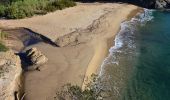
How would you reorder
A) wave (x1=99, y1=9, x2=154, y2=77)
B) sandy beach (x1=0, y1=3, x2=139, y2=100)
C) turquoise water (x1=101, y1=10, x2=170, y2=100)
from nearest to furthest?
sandy beach (x1=0, y1=3, x2=139, y2=100)
turquoise water (x1=101, y1=10, x2=170, y2=100)
wave (x1=99, y1=9, x2=154, y2=77)

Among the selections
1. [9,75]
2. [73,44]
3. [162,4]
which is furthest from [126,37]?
[9,75]

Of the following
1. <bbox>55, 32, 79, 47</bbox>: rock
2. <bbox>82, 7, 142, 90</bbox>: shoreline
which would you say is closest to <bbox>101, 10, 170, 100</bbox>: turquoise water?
<bbox>82, 7, 142, 90</bbox>: shoreline

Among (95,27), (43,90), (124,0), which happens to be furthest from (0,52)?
(124,0)

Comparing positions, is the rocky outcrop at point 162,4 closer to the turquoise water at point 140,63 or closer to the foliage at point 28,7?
the turquoise water at point 140,63

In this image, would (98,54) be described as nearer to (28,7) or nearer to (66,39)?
(66,39)

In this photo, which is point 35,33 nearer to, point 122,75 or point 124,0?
point 122,75

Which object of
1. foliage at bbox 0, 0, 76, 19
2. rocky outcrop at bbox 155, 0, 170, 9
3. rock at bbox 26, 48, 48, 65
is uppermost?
foliage at bbox 0, 0, 76, 19

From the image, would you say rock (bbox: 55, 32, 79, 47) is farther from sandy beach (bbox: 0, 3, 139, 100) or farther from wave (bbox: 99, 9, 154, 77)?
wave (bbox: 99, 9, 154, 77)
